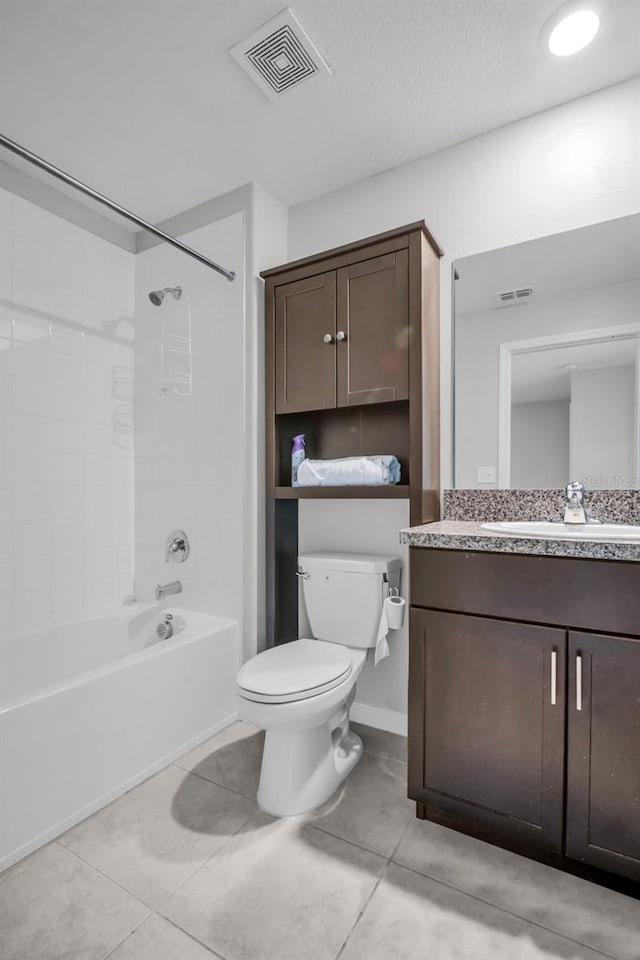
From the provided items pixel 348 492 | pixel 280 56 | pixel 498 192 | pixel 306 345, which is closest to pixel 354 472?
pixel 348 492

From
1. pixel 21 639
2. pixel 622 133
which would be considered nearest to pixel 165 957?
pixel 21 639

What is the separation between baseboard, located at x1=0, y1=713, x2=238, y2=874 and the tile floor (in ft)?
0.09

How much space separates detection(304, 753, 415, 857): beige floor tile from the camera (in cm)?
143

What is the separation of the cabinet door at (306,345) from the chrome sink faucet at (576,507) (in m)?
0.95

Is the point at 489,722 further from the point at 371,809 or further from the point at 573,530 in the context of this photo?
the point at 573,530

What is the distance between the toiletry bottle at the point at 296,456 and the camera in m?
2.10

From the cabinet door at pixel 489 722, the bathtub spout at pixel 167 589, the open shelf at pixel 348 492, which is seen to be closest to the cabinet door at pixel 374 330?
the open shelf at pixel 348 492

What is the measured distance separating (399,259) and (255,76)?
76cm

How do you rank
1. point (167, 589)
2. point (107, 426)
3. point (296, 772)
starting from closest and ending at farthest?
point (296, 772), point (167, 589), point (107, 426)

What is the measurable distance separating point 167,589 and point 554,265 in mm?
2142

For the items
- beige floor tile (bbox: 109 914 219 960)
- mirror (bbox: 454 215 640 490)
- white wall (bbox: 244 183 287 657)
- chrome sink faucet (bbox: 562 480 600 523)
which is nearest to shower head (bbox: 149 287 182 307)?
white wall (bbox: 244 183 287 657)

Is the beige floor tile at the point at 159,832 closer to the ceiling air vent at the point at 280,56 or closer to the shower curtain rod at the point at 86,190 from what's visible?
the shower curtain rod at the point at 86,190

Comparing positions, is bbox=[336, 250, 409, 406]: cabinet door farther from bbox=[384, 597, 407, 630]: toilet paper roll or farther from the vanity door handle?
the vanity door handle

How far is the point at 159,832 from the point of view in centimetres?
146
